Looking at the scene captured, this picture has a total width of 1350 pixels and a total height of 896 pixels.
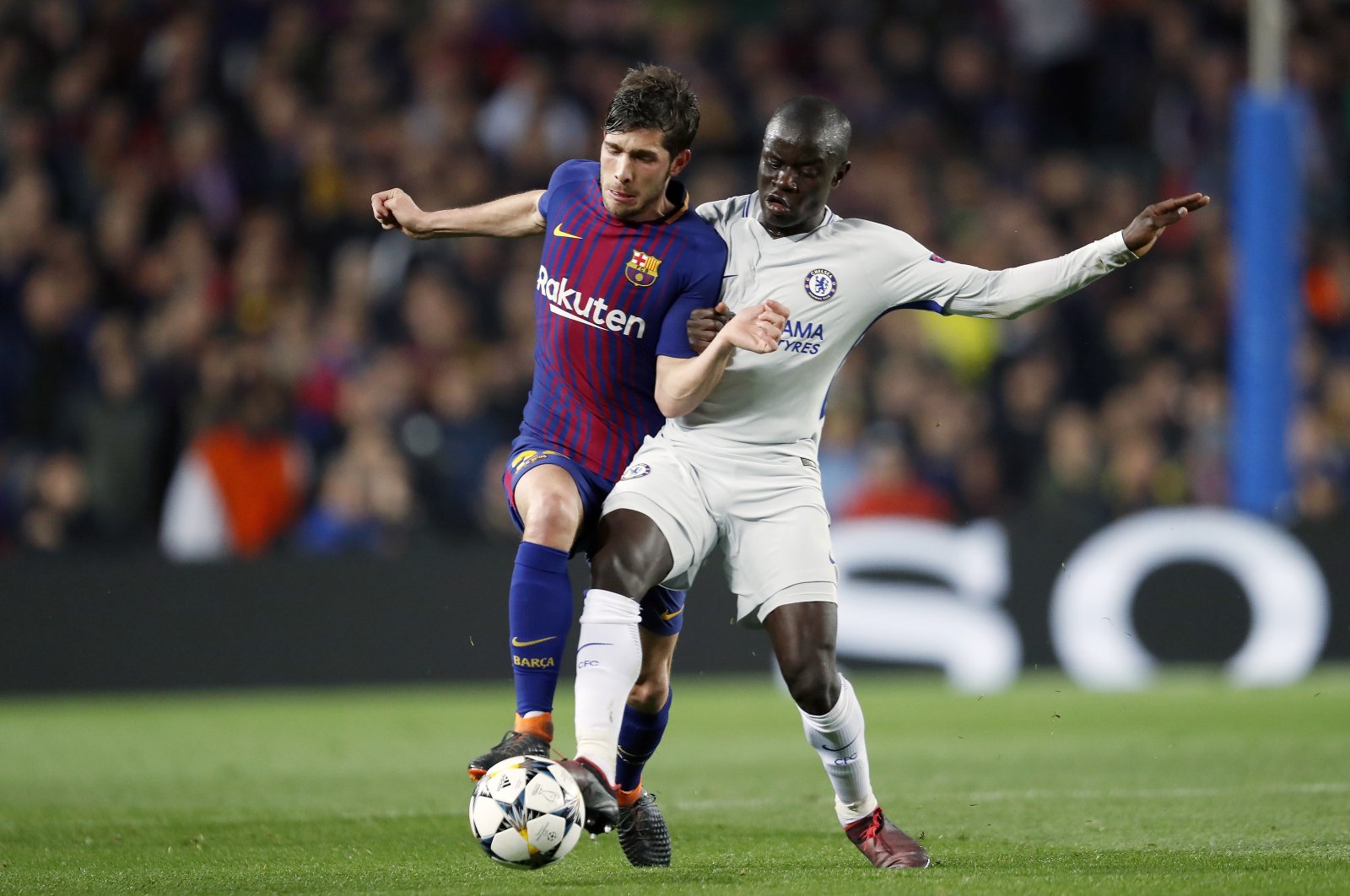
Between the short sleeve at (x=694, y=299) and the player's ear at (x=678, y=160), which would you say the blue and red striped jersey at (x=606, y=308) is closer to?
the short sleeve at (x=694, y=299)

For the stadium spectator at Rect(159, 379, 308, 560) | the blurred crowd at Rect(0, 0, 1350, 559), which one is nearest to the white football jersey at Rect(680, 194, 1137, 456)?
the blurred crowd at Rect(0, 0, 1350, 559)

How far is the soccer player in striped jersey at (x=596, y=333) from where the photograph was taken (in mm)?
5324

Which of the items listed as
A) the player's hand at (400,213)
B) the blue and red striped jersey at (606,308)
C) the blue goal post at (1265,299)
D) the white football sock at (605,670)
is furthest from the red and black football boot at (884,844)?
the blue goal post at (1265,299)

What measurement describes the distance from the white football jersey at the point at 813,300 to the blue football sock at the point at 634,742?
94cm

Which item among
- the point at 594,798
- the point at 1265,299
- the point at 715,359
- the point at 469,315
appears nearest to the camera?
the point at 594,798

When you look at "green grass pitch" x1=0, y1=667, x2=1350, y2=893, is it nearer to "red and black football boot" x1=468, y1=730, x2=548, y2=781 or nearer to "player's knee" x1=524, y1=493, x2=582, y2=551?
"red and black football boot" x1=468, y1=730, x2=548, y2=781

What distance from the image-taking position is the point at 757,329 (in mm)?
5016

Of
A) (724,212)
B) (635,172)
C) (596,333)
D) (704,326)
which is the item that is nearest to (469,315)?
(724,212)

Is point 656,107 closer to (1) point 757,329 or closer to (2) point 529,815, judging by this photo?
(1) point 757,329

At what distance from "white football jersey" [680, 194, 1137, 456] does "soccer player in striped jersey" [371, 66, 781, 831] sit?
0.45ft

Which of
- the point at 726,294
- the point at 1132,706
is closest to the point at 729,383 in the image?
the point at 726,294

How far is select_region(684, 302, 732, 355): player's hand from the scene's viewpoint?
17.4 feet

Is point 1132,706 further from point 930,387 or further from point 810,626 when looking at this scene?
point 810,626

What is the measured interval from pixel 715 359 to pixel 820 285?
53 cm
